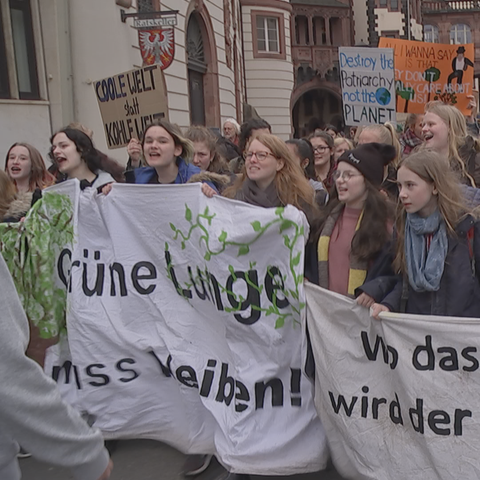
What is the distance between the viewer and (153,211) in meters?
3.85

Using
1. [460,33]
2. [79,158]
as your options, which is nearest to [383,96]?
[79,158]

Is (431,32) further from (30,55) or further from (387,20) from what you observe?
(30,55)

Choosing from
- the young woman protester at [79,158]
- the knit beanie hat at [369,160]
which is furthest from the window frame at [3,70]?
the knit beanie hat at [369,160]

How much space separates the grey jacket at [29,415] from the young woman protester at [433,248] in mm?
1681

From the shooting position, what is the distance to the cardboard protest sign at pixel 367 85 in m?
7.51

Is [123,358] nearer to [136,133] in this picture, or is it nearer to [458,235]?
[458,235]

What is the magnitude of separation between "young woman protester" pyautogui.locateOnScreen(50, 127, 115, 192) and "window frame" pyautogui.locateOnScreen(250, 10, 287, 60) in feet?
83.3

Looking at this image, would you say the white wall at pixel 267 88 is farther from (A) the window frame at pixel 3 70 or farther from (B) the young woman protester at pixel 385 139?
(B) the young woman protester at pixel 385 139

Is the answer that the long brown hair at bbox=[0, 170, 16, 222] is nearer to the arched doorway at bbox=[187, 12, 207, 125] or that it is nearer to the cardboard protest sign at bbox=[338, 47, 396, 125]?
the cardboard protest sign at bbox=[338, 47, 396, 125]

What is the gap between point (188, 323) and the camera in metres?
3.72

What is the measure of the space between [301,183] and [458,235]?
3.59 ft

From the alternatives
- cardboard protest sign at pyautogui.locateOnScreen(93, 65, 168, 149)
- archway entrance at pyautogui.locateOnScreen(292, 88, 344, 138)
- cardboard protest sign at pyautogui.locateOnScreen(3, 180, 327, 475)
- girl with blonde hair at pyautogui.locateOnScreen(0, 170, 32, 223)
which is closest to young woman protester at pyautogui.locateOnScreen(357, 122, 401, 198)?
cardboard protest sign at pyautogui.locateOnScreen(3, 180, 327, 475)

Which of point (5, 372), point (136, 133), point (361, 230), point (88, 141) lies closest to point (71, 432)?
point (5, 372)

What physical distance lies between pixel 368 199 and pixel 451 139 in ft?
3.48
